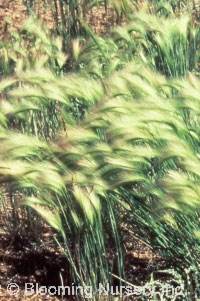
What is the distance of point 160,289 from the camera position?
245cm

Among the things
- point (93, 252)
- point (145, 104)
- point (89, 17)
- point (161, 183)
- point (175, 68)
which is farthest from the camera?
point (89, 17)

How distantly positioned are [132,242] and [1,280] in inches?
20.1

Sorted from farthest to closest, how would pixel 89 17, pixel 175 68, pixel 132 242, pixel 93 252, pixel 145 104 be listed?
pixel 89 17, pixel 175 68, pixel 132 242, pixel 93 252, pixel 145 104

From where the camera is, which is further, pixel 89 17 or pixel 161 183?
pixel 89 17

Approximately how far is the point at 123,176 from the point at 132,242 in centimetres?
63

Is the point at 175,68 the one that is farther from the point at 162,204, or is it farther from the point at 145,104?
the point at 162,204

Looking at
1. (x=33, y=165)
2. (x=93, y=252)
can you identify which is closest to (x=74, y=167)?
(x=33, y=165)

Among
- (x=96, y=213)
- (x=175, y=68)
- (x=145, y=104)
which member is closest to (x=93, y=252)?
(x=96, y=213)

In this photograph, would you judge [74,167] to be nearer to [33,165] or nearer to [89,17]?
[33,165]

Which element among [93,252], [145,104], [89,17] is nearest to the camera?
[145,104]

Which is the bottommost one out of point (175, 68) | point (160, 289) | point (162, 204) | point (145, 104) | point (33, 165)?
point (160, 289)

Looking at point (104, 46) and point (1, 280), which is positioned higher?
point (104, 46)

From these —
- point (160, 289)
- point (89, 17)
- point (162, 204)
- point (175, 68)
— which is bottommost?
point (160, 289)

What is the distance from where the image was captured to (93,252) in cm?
239
